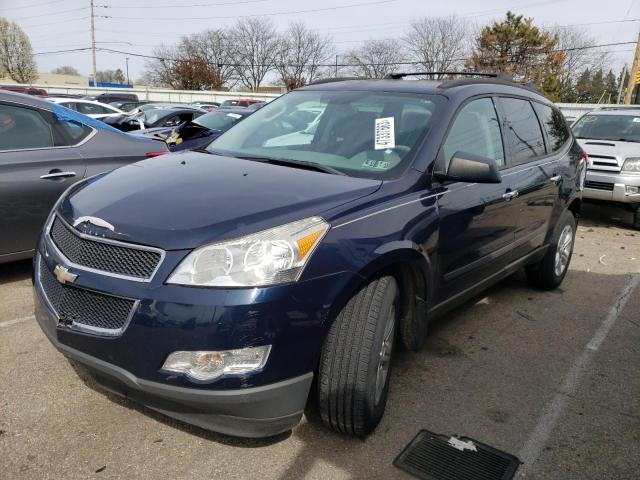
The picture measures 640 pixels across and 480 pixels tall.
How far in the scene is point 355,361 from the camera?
245 centimetres

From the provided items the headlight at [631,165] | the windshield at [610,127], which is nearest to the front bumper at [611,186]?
the headlight at [631,165]

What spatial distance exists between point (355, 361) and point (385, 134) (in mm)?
1403

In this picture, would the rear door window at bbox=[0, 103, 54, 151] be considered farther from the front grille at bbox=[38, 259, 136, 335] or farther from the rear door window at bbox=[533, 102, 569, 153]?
the rear door window at bbox=[533, 102, 569, 153]

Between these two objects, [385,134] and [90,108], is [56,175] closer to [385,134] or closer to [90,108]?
[385,134]

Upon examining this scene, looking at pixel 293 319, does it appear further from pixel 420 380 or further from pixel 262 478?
pixel 420 380

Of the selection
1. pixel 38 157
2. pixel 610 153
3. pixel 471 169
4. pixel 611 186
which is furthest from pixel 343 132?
pixel 610 153

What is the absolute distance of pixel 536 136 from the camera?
14.4ft

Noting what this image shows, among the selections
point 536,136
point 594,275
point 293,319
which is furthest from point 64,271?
point 594,275

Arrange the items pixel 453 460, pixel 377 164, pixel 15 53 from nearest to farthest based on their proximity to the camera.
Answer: pixel 453 460 < pixel 377 164 < pixel 15 53

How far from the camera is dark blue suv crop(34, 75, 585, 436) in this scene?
2158 mm

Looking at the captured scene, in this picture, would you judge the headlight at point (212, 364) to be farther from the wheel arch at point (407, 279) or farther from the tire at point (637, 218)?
the tire at point (637, 218)

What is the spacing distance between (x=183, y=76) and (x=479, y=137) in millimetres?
66151

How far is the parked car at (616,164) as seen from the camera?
8.12 meters

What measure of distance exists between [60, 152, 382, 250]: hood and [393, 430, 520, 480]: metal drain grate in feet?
4.01
